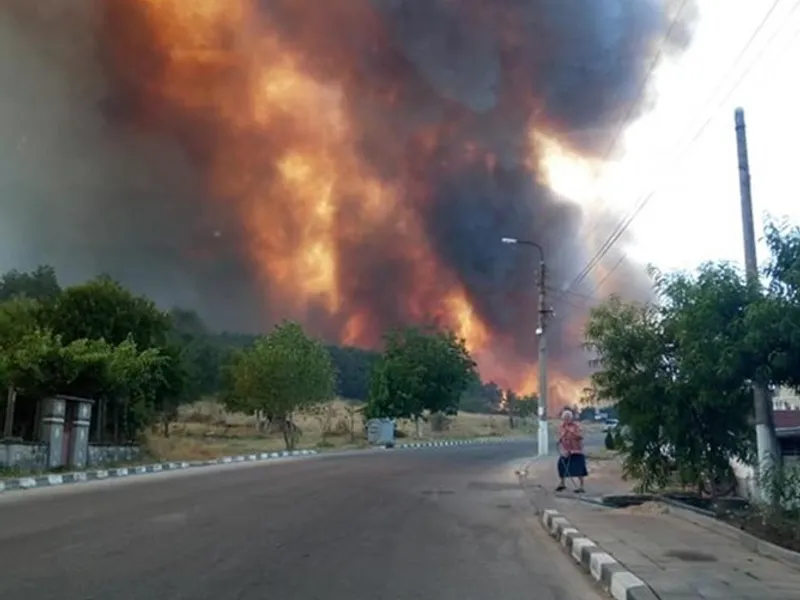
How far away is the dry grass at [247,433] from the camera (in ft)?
113

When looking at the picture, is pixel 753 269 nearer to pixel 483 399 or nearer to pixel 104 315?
pixel 104 315

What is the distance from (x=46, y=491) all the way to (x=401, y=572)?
11501 millimetres

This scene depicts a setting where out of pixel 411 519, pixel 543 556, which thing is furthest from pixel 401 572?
pixel 411 519

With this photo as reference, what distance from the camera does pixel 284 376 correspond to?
4188 centimetres

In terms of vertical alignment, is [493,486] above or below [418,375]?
below

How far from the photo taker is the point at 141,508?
12945 mm

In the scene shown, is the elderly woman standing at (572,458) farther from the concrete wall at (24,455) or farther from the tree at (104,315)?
the tree at (104,315)

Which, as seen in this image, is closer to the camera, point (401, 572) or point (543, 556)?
point (401, 572)

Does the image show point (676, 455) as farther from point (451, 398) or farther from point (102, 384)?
point (451, 398)

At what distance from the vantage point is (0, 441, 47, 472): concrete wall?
19.5 metres

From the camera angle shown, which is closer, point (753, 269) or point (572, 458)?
point (753, 269)

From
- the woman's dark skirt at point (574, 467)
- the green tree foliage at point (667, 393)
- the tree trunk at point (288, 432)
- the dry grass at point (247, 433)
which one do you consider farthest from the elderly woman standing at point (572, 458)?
the tree trunk at point (288, 432)

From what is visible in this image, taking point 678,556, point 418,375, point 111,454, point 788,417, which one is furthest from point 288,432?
point 678,556

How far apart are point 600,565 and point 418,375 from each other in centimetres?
5184
